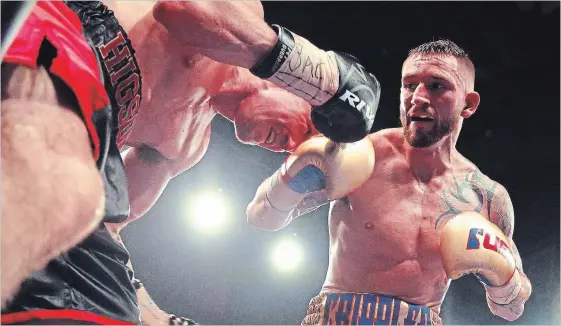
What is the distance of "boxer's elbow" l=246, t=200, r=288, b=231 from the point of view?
166 centimetres

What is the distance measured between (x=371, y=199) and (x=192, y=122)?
0.55 meters

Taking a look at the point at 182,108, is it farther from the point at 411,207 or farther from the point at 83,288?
the point at 411,207

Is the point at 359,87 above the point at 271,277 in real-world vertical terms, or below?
above

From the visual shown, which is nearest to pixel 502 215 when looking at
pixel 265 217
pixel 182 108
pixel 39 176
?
pixel 265 217

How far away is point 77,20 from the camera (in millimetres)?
826

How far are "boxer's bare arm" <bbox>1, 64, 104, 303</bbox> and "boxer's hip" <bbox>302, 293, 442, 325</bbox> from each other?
0.90 metres

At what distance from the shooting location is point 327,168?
56.9 inches

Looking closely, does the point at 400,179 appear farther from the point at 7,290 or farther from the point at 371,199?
the point at 7,290

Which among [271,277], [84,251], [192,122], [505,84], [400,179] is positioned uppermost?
[505,84]

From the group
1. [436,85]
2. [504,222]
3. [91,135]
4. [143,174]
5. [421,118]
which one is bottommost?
[143,174]

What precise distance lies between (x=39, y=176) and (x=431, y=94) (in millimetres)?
1222

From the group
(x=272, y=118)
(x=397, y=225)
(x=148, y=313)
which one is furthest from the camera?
(x=397, y=225)

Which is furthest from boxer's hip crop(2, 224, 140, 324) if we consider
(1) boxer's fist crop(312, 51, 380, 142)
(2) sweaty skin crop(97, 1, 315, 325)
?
(1) boxer's fist crop(312, 51, 380, 142)

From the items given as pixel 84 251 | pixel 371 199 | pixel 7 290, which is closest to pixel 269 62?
pixel 84 251
